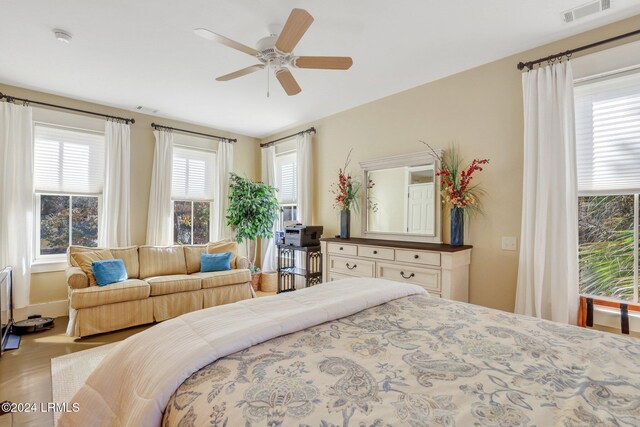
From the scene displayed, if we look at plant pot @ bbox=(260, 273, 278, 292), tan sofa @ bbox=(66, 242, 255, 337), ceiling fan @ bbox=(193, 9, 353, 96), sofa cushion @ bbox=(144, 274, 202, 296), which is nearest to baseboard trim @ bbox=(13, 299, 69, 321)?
tan sofa @ bbox=(66, 242, 255, 337)

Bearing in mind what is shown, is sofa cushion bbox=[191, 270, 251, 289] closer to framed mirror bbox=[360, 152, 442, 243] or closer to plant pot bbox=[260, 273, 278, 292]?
plant pot bbox=[260, 273, 278, 292]

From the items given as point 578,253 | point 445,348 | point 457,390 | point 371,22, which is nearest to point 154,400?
point 457,390

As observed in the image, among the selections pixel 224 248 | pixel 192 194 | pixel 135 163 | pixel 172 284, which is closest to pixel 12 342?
pixel 172 284

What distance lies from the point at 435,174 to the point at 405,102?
0.98 m

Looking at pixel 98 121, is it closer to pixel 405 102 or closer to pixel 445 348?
pixel 405 102

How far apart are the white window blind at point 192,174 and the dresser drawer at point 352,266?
2.72m

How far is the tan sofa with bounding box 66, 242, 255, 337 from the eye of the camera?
3277 mm

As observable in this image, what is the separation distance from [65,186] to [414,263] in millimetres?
4474

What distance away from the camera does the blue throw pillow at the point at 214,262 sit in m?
4.41

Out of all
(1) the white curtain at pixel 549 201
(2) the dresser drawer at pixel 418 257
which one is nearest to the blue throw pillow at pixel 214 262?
(2) the dresser drawer at pixel 418 257

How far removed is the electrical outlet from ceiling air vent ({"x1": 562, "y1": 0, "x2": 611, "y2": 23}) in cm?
177

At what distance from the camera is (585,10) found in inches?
87.9

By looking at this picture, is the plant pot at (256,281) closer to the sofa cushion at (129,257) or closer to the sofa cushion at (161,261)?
the sofa cushion at (161,261)

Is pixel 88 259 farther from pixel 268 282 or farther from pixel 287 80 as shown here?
pixel 287 80
